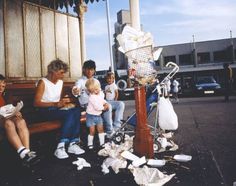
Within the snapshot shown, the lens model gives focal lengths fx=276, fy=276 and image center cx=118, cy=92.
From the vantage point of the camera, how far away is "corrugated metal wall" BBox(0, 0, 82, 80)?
25.9 ft

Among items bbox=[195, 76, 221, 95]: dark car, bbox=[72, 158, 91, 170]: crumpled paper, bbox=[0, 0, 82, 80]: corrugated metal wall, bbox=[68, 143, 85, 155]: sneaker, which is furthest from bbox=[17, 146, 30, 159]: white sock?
bbox=[195, 76, 221, 95]: dark car

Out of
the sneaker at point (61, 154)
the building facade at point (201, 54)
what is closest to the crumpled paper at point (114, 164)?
the sneaker at point (61, 154)

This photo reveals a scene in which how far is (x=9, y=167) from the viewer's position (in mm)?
4270

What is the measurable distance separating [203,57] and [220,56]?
7.92 ft

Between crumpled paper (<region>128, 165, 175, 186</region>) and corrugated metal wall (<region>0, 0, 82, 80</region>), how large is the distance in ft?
19.0

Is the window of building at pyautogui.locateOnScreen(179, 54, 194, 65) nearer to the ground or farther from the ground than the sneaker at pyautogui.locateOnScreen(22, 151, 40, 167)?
farther from the ground

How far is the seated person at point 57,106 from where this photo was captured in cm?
466

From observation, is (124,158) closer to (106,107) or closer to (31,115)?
(106,107)

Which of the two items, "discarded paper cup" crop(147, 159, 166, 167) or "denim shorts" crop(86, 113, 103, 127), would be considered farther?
"denim shorts" crop(86, 113, 103, 127)

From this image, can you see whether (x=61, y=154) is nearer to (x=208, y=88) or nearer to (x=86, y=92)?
(x=86, y=92)

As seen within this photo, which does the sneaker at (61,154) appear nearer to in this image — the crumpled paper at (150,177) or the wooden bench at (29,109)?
the wooden bench at (29,109)

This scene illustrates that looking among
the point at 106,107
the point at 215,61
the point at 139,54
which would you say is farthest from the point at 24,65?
the point at 215,61

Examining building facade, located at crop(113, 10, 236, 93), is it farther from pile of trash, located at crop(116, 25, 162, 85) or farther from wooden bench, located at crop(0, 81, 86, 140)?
pile of trash, located at crop(116, 25, 162, 85)

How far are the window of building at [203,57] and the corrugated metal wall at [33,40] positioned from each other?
3399 centimetres
